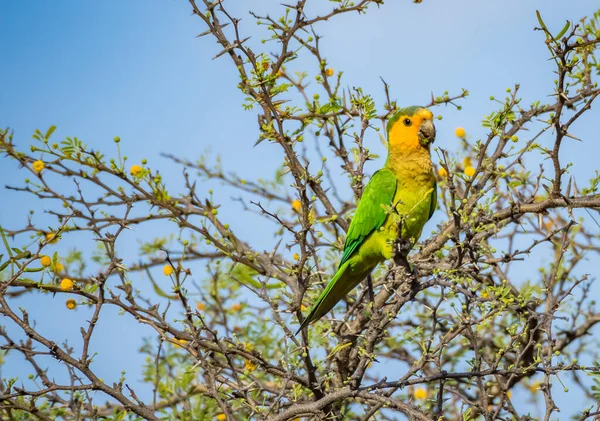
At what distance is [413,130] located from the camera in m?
4.33

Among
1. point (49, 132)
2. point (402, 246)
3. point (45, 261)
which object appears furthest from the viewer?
point (49, 132)

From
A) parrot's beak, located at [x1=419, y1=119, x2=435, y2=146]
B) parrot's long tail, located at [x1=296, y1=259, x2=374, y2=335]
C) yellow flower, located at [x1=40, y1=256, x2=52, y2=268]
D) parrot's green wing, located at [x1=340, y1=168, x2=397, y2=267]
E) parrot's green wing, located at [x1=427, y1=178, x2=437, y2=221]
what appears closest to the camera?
yellow flower, located at [x1=40, y1=256, x2=52, y2=268]

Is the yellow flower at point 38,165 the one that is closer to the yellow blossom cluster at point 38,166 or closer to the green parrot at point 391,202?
the yellow blossom cluster at point 38,166

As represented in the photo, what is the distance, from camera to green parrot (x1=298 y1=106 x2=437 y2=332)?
3.94 m

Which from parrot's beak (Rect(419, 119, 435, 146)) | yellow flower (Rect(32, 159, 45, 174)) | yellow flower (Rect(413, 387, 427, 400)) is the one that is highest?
yellow flower (Rect(32, 159, 45, 174))

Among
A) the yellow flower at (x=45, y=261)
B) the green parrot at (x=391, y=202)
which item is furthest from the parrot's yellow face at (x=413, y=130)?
the yellow flower at (x=45, y=261)

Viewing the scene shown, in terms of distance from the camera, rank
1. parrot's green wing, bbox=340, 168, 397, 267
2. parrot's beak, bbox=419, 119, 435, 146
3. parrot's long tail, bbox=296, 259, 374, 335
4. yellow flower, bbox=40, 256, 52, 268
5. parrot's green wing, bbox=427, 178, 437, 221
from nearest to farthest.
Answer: yellow flower, bbox=40, 256, 52, 268, parrot's long tail, bbox=296, 259, 374, 335, parrot's green wing, bbox=340, 168, 397, 267, parrot's green wing, bbox=427, 178, 437, 221, parrot's beak, bbox=419, 119, 435, 146

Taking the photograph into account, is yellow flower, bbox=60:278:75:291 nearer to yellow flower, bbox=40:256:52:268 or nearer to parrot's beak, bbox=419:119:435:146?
yellow flower, bbox=40:256:52:268

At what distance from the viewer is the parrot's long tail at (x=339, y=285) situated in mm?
3846

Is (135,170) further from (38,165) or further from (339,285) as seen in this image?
(339,285)

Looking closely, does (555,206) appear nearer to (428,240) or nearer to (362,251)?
(428,240)

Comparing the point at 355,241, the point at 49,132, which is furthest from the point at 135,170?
the point at 355,241

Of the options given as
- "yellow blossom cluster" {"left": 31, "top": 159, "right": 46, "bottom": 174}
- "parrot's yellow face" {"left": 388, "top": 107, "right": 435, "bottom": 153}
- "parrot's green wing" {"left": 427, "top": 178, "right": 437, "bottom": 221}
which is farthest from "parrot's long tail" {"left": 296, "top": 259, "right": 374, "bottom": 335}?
"yellow blossom cluster" {"left": 31, "top": 159, "right": 46, "bottom": 174}

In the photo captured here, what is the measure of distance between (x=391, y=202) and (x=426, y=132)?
58 centimetres
